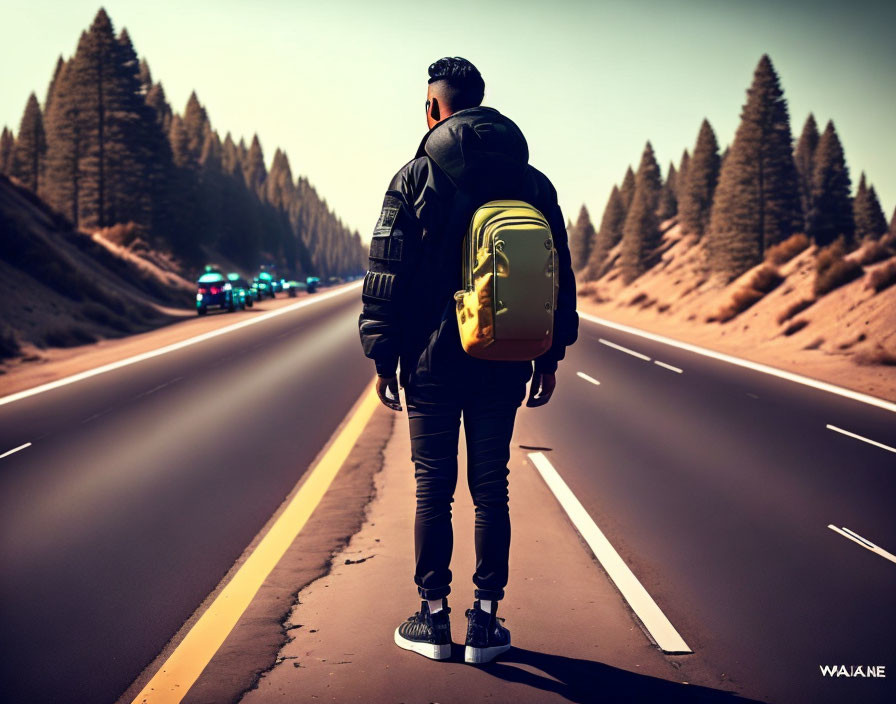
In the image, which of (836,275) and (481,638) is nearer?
(481,638)

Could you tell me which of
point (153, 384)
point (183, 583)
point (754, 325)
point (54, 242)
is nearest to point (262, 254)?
point (54, 242)

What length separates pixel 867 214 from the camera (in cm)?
10188

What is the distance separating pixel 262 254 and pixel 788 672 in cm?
13890

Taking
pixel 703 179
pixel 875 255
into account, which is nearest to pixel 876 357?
pixel 875 255

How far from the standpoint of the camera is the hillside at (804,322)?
19.5 meters

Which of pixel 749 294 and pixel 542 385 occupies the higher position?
pixel 542 385

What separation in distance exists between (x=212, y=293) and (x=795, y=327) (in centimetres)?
2462

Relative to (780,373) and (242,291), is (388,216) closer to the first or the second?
(780,373)

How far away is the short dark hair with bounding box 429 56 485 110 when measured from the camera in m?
3.78

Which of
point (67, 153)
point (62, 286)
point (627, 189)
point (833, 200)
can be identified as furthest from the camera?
point (627, 189)

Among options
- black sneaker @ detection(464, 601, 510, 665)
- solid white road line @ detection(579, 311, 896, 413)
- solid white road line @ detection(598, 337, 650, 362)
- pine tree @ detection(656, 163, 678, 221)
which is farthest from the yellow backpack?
pine tree @ detection(656, 163, 678, 221)

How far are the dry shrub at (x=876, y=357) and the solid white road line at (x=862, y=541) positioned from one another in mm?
14388

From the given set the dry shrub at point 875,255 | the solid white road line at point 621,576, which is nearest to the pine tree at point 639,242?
the dry shrub at point 875,255

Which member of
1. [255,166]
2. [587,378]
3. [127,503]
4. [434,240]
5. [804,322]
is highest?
[255,166]
